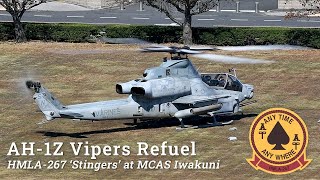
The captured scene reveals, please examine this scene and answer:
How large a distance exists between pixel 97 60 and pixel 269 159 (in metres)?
23.7

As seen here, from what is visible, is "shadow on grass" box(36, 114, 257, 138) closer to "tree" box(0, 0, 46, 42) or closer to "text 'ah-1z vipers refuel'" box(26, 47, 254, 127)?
"text 'ah-1z vipers refuel'" box(26, 47, 254, 127)

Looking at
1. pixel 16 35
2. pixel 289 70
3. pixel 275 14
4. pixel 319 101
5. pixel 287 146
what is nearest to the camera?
pixel 287 146

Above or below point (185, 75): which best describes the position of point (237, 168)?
below

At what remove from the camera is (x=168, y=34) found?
6156cm

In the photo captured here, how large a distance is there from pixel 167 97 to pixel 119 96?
8.60 meters

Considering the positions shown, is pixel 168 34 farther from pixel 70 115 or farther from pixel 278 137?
pixel 278 137

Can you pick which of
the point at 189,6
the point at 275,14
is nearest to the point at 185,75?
the point at 189,6

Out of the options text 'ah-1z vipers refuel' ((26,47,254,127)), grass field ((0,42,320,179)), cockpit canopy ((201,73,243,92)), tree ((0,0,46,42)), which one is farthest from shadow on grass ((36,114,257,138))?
tree ((0,0,46,42))

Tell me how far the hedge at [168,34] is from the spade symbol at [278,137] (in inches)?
921

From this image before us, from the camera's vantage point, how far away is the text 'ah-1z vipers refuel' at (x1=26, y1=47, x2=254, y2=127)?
36.8 meters

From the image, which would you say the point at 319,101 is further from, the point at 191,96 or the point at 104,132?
the point at 104,132

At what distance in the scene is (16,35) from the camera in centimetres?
6291

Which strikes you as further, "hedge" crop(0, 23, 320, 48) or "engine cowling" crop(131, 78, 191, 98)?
"hedge" crop(0, 23, 320, 48)

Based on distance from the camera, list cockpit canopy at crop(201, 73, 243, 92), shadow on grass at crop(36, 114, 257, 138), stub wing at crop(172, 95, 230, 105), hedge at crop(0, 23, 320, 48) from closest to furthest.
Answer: shadow on grass at crop(36, 114, 257, 138) → stub wing at crop(172, 95, 230, 105) → cockpit canopy at crop(201, 73, 243, 92) → hedge at crop(0, 23, 320, 48)
